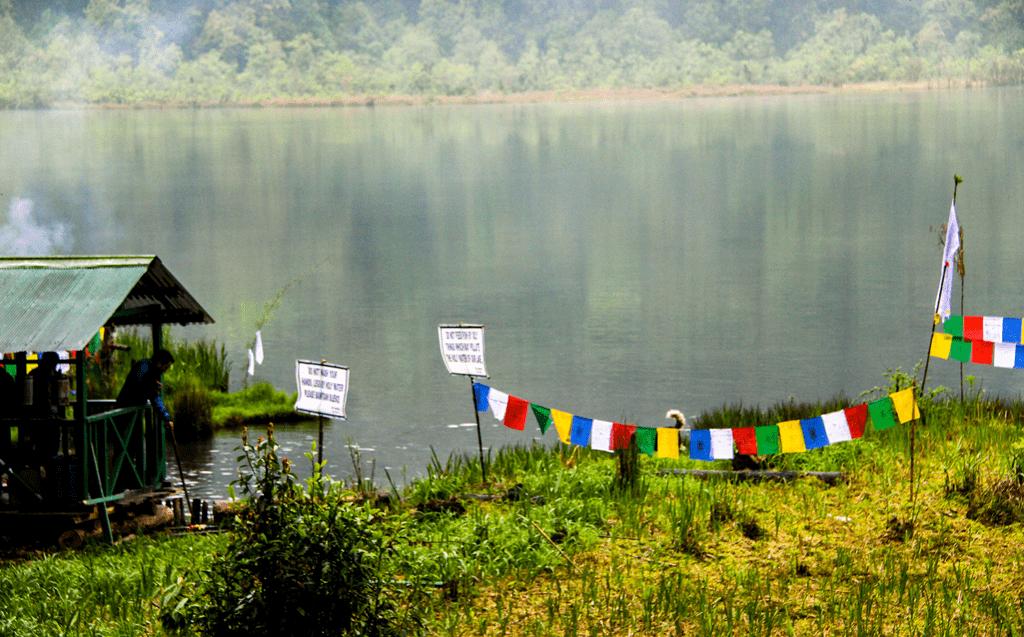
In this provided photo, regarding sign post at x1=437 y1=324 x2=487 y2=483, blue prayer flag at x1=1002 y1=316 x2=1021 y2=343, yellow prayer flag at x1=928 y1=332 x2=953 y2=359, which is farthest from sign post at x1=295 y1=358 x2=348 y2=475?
blue prayer flag at x1=1002 y1=316 x2=1021 y2=343

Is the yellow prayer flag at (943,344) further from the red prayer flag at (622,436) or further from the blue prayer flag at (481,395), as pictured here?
the blue prayer flag at (481,395)

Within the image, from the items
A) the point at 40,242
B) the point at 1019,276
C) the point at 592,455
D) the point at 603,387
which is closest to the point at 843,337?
the point at 603,387

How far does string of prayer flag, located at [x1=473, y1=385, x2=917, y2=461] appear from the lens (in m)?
11.1

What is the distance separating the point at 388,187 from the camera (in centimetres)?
8375

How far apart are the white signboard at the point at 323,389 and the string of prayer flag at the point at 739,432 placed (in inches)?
49.1

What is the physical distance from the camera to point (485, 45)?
111312mm

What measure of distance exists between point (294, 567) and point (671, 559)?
326 centimetres

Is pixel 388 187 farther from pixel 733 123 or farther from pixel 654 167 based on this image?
pixel 733 123

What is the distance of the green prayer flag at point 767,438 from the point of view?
11.4 metres

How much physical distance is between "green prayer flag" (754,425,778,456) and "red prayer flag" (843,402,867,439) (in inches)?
21.5

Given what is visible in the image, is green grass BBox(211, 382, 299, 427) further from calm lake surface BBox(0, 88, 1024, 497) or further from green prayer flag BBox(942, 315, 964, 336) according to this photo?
green prayer flag BBox(942, 315, 964, 336)

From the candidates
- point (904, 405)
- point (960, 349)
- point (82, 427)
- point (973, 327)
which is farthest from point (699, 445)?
point (82, 427)

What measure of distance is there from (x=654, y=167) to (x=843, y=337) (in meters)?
63.1

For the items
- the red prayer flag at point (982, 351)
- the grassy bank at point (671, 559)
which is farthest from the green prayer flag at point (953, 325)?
the red prayer flag at point (982, 351)
